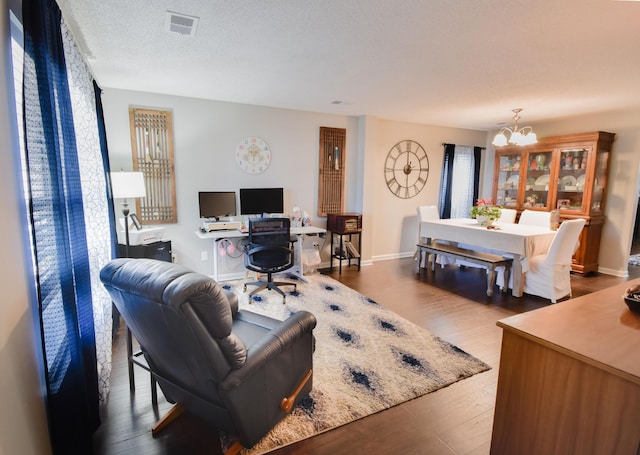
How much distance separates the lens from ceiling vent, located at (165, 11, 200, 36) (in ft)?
6.57

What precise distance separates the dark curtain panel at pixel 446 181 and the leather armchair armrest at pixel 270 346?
485 cm

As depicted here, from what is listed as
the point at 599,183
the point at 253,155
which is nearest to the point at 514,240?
the point at 599,183

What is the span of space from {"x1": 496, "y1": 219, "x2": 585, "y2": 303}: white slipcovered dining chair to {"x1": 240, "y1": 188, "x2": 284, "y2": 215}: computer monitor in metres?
3.23

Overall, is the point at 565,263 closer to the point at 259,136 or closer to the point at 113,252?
the point at 259,136

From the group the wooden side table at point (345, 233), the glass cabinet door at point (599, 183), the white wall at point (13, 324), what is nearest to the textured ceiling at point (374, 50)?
the glass cabinet door at point (599, 183)

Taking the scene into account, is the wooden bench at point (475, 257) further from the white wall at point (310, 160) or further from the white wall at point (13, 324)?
the white wall at point (13, 324)

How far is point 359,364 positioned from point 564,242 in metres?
2.81

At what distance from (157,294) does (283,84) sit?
9.14ft

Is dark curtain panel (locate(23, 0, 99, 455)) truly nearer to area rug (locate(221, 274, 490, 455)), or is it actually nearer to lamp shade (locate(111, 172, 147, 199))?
area rug (locate(221, 274, 490, 455))

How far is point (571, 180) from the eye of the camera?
494cm

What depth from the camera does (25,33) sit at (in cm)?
125

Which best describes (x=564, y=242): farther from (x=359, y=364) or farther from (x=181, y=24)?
(x=181, y=24)

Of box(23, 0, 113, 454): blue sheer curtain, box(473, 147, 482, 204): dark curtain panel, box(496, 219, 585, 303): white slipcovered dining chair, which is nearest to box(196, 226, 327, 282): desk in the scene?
box(23, 0, 113, 454): blue sheer curtain

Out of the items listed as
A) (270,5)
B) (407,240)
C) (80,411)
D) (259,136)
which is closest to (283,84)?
(259,136)
